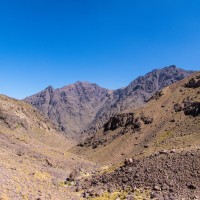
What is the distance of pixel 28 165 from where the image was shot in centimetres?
4241

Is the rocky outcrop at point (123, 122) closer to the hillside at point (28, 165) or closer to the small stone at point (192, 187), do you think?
the hillside at point (28, 165)

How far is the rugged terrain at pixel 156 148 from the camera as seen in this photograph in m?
32.0

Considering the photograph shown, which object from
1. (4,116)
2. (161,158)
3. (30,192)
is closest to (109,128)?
(4,116)

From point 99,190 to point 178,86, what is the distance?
82952 millimetres

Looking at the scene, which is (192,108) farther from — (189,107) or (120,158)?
(120,158)

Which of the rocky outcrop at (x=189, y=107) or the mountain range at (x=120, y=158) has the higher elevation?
the rocky outcrop at (x=189, y=107)

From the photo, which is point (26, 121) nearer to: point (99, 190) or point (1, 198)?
point (99, 190)

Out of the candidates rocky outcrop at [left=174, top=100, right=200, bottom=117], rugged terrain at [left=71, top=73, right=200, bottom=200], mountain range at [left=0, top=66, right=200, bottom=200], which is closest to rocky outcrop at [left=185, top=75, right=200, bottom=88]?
rugged terrain at [left=71, top=73, right=200, bottom=200]

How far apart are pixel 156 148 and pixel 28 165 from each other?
25.7m

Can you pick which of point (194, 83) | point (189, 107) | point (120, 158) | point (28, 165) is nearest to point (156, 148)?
point (120, 158)

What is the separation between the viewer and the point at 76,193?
35.0 metres

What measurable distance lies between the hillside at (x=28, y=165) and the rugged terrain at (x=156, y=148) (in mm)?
4957

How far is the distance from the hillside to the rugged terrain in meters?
4.96

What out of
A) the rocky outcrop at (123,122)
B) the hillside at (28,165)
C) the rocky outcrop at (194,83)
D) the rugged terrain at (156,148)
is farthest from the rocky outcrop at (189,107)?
the hillside at (28,165)
